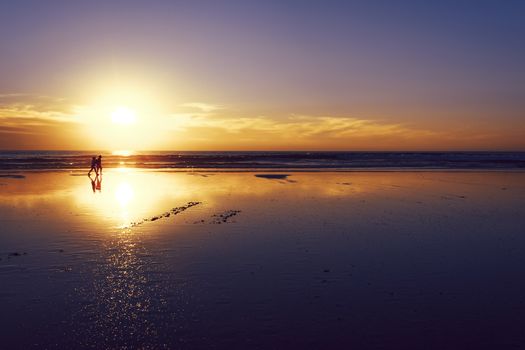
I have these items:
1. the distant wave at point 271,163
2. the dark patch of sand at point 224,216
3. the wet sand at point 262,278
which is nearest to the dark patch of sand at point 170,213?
the wet sand at point 262,278

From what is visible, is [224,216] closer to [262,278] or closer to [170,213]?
[170,213]

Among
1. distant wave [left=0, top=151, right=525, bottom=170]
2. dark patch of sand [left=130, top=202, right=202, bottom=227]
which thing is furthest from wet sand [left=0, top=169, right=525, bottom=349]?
distant wave [left=0, top=151, right=525, bottom=170]

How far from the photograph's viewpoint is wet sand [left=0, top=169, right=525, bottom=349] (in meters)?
7.39

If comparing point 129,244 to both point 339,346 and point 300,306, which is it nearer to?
point 300,306

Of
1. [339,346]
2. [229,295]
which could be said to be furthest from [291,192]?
[339,346]

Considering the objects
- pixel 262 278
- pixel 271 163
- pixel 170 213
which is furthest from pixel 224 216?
pixel 271 163

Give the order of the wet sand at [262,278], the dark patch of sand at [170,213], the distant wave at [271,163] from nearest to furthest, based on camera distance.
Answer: the wet sand at [262,278], the dark patch of sand at [170,213], the distant wave at [271,163]

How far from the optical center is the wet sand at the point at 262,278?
7395mm

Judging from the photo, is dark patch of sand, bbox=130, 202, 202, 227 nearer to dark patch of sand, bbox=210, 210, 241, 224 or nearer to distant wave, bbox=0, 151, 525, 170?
dark patch of sand, bbox=210, 210, 241, 224

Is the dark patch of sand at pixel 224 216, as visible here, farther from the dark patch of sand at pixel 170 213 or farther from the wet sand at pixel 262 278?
the dark patch of sand at pixel 170 213

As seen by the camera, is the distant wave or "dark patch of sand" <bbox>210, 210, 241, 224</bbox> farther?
the distant wave

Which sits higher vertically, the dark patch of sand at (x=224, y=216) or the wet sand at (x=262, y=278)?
the dark patch of sand at (x=224, y=216)

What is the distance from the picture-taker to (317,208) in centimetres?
2109

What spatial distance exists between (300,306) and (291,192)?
773 inches
